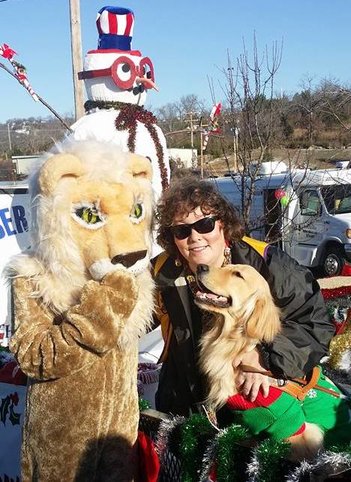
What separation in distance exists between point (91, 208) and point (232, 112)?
5.16 meters

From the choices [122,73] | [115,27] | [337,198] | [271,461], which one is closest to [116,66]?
[122,73]

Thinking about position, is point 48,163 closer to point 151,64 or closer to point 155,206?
point 155,206

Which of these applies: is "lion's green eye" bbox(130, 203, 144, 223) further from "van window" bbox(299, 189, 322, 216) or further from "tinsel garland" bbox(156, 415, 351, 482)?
"van window" bbox(299, 189, 322, 216)

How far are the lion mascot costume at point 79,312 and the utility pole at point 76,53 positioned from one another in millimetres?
5125

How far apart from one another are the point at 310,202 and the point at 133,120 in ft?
26.0

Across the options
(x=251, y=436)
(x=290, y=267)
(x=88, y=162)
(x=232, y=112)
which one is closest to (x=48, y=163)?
(x=88, y=162)

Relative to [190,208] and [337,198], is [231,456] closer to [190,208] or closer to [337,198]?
[190,208]

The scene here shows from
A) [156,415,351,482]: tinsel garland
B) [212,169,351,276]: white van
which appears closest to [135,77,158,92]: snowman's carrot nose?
[156,415,351,482]: tinsel garland

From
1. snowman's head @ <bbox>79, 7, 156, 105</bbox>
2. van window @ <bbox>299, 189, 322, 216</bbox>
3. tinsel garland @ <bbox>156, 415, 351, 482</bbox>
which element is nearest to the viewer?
tinsel garland @ <bbox>156, 415, 351, 482</bbox>

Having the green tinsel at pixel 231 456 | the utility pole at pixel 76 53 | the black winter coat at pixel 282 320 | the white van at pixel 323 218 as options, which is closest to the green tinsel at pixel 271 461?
the green tinsel at pixel 231 456

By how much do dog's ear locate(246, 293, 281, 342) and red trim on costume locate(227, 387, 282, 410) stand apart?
20cm

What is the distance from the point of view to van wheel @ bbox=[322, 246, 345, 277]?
36.9ft

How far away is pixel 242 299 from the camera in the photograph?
6.88ft

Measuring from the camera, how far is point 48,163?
2.13m
